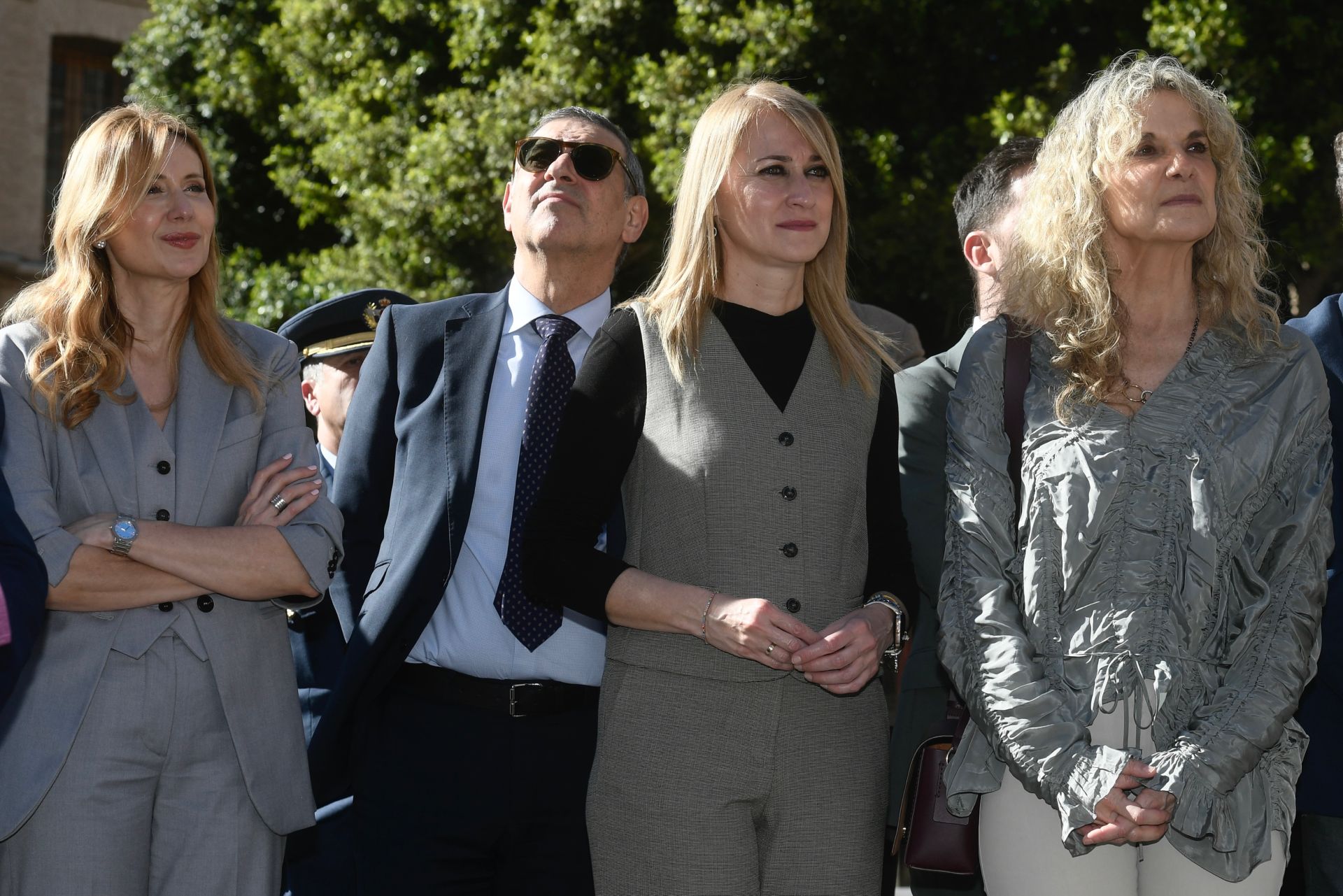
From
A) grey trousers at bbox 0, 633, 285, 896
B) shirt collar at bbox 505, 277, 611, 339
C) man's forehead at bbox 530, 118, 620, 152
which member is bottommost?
grey trousers at bbox 0, 633, 285, 896

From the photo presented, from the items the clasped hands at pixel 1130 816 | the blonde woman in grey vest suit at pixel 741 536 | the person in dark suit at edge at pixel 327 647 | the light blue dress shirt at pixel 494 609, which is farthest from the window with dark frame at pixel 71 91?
the clasped hands at pixel 1130 816

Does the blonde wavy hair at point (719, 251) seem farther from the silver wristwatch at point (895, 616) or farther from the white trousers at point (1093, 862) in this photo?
the white trousers at point (1093, 862)

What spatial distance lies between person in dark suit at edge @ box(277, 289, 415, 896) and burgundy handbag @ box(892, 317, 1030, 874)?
1427 millimetres

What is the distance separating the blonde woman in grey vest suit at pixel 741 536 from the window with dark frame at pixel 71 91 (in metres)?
17.0

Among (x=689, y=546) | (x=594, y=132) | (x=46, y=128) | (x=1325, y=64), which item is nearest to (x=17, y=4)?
(x=46, y=128)

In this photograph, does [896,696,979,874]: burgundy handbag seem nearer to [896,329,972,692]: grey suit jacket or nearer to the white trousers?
the white trousers

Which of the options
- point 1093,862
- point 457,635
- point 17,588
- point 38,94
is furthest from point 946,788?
point 38,94

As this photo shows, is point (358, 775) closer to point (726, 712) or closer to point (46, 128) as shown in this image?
point (726, 712)

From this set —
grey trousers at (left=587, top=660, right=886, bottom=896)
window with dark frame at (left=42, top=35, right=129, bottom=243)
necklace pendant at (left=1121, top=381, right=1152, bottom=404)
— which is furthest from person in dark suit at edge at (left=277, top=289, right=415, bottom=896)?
window with dark frame at (left=42, top=35, right=129, bottom=243)

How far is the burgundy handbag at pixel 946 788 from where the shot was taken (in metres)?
3.14

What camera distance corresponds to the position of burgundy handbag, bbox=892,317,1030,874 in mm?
3137

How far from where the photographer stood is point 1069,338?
3.24 metres

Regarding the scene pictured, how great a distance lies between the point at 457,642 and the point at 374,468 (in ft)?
1.84

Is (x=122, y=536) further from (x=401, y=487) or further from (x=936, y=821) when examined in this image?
(x=936, y=821)
